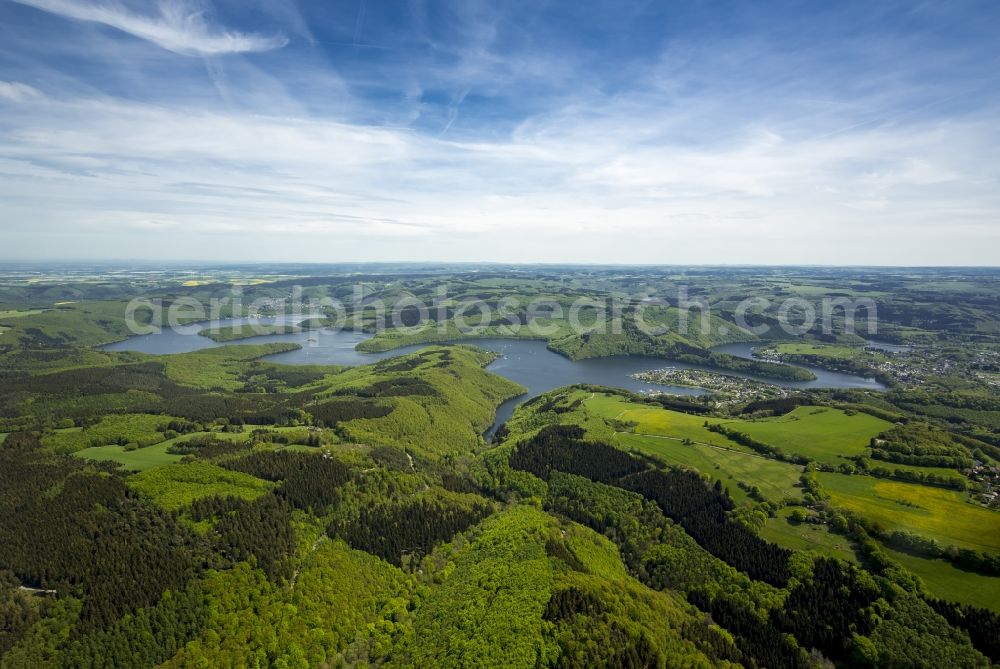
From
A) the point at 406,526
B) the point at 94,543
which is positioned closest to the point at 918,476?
the point at 406,526

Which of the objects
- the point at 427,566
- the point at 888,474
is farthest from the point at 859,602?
the point at 427,566

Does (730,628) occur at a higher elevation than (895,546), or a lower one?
lower

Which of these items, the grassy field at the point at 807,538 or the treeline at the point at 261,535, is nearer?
the treeline at the point at 261,535

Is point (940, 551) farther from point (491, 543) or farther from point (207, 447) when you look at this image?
point (207, 447)

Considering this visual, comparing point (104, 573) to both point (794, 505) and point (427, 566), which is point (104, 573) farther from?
point (794, 505)

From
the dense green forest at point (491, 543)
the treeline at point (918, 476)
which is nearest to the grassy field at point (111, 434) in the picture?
the dense green forest at point (491, 543)

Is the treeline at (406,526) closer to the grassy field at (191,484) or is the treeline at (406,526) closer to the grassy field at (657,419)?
the grassy field at (191,484)
